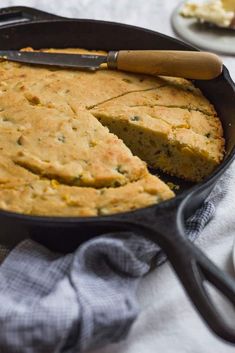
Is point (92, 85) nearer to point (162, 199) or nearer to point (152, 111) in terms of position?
point (152, 111)

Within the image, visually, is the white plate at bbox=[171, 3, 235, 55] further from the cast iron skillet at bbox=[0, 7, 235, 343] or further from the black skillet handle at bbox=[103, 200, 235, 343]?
the black skillet handle at bbox=[103, 200, 235, 343]

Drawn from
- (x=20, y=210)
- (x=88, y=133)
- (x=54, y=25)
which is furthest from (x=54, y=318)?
(x=54, y=25)

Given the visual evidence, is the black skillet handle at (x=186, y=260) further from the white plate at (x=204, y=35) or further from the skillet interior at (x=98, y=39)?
the white plate at (x=204, y=35)

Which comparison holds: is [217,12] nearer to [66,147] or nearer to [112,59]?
[112,59]

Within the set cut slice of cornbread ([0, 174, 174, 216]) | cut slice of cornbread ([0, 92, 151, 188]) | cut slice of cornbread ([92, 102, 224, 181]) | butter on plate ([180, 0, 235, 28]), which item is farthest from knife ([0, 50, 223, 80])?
butter on plate ([180, 0, 235, 28])

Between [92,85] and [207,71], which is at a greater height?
[207,71]
